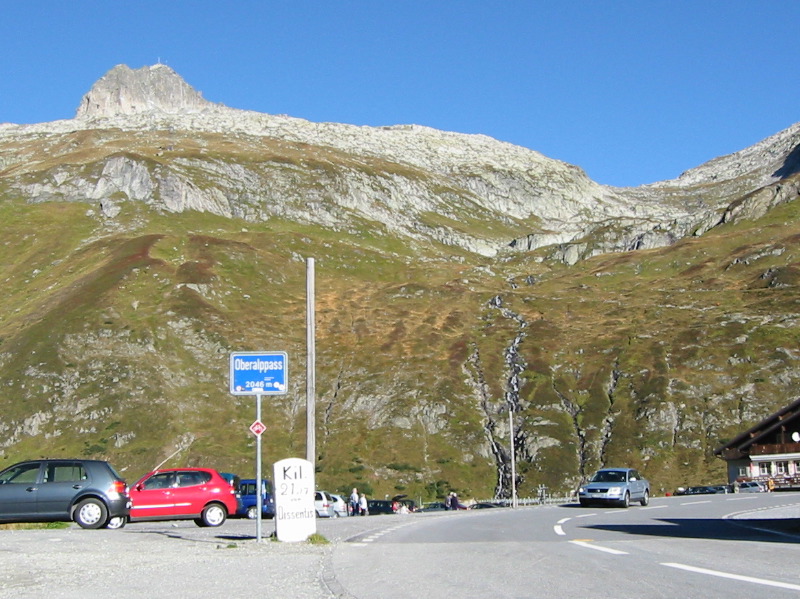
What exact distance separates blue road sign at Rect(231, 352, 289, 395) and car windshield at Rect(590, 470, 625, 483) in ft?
84.2

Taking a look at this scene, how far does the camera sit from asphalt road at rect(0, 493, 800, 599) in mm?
11445

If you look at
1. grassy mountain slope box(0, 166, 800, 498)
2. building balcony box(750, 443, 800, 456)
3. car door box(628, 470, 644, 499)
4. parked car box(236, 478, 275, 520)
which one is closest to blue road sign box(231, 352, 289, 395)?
parked car box(236, 478, 275, 520)

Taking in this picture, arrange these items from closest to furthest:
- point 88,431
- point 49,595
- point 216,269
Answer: point 49,595 < point 88,431 < point 216,269

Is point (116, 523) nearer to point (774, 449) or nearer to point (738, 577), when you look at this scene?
point (738, 577)

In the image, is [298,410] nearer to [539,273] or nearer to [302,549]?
[302,549]

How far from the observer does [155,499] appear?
29344mm

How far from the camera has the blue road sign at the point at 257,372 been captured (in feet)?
66.8

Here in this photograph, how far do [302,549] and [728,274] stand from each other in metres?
136

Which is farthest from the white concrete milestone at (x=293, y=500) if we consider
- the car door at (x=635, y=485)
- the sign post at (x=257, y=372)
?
the car door at (x=635, y=485)

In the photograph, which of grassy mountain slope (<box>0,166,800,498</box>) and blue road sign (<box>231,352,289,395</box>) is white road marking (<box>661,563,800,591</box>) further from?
grassy mountain slope (<box>0,166,800,498</box>)

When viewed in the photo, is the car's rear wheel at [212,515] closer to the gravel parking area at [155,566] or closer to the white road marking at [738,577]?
the gravel parking area at [155,566]

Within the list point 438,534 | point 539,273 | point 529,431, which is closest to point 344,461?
point 529,431

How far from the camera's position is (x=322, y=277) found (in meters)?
150

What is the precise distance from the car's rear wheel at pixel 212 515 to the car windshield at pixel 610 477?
804 inches
